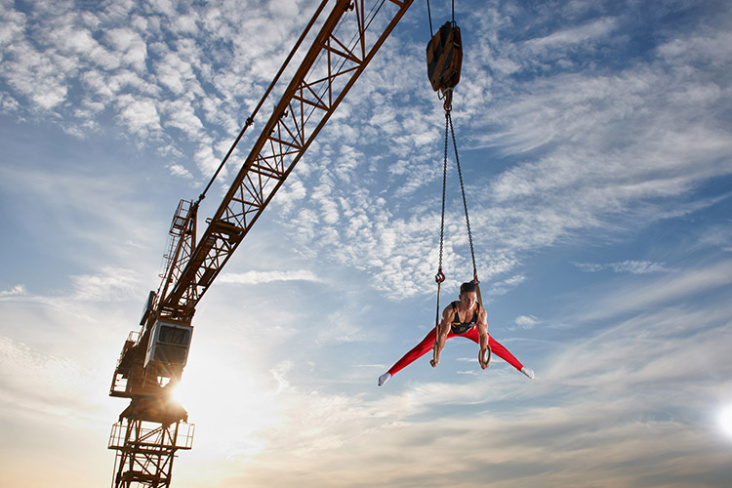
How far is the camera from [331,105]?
20.1m

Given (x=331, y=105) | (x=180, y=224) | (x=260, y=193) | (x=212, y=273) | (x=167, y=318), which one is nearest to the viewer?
(x=331, y=105)

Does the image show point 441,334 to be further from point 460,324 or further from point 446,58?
point 446,58

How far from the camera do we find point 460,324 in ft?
35.2

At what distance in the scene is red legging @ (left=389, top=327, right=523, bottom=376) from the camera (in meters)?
11.5

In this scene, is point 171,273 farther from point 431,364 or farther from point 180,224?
point 431,364

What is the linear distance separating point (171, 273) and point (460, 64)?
23561mm

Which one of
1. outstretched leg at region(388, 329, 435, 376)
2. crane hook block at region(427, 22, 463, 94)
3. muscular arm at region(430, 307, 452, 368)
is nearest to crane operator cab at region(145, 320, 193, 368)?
outstretched leg at region(388, 329, 435, 376)

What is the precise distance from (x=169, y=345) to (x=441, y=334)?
19.7m

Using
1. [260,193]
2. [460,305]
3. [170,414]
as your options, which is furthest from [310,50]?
[170,414]

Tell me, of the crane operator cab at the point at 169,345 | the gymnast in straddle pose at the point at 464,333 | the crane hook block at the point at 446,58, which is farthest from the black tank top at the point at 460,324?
the crane operator cab at the point at 169,345

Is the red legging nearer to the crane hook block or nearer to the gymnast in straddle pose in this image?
the gymnast in straddle pose

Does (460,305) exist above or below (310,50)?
below

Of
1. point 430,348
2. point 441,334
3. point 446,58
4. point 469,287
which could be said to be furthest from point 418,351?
point 446,58

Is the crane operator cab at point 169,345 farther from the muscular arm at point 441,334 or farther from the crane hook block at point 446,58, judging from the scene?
the crane hook block at point 446,58
